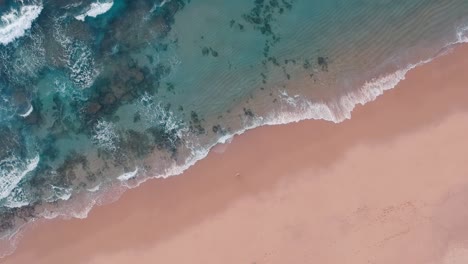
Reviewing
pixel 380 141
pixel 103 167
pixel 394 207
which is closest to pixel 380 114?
pixel 380 141

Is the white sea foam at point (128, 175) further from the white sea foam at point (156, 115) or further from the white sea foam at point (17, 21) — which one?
the white sea foam at point (17, 21)

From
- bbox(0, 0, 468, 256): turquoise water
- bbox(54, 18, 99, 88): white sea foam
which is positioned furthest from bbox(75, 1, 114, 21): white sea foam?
bbox(54, 18, 99, 88): white sea foam

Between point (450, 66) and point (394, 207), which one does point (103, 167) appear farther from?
point (450, 66)

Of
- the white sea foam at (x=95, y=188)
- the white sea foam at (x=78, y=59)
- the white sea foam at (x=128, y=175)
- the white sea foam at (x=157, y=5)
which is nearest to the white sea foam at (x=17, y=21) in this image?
the white sea foam at (x=78, y=59)

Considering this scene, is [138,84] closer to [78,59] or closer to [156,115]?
[156,115]

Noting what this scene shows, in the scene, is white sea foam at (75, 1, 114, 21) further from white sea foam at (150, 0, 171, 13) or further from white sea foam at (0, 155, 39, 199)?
white sea foam at (0, 155, 39, 199)

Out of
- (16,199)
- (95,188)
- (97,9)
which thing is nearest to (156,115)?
(95,188)

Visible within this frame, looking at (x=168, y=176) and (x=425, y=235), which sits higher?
(x=168, y=176)
